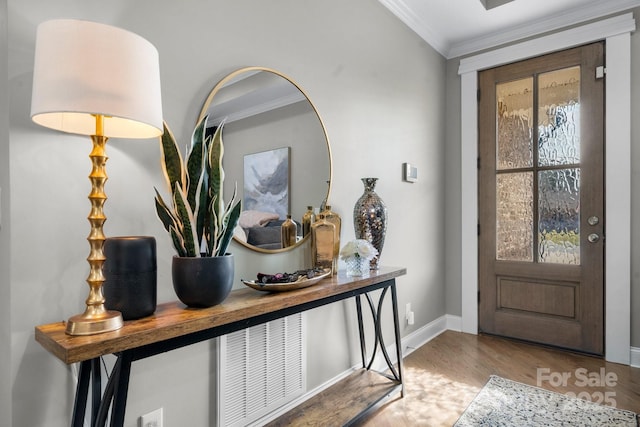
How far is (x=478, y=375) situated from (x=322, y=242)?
1.44 m

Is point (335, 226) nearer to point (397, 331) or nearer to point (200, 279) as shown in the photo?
point (397, 331)

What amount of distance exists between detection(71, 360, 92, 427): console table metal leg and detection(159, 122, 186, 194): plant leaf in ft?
1.78

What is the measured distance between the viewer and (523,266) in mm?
2977

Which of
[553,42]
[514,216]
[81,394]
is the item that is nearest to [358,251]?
[81,394]

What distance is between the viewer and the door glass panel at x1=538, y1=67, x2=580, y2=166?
278cm

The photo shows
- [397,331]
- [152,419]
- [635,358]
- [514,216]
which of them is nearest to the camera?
[152,419]

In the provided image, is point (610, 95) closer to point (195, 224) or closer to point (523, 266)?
point (523, 266)

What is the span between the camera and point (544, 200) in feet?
9.45

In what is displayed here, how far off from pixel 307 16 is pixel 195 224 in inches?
52.6

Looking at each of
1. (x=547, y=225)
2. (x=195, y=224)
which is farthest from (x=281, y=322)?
(x=547, y=225)

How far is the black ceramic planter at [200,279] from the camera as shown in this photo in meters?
1.16

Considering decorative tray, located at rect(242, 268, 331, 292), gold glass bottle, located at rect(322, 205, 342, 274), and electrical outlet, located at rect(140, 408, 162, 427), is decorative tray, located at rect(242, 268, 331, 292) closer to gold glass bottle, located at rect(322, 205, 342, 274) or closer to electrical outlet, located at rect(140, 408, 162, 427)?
gold glass bottle, located at rect(322, 205, 342, 274)

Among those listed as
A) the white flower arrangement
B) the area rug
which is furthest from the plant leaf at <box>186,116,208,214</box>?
the area rug

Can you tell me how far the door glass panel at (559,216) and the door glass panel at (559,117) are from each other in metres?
0.12
